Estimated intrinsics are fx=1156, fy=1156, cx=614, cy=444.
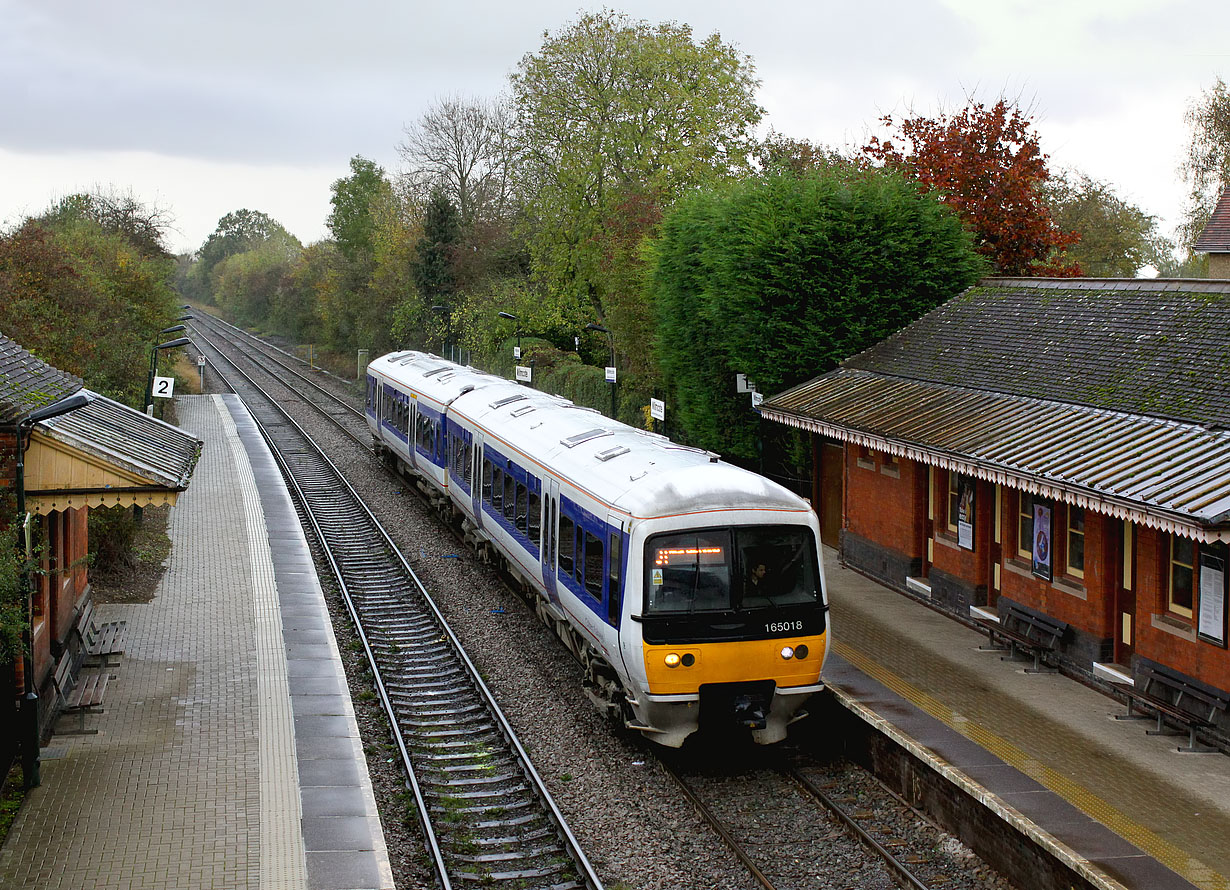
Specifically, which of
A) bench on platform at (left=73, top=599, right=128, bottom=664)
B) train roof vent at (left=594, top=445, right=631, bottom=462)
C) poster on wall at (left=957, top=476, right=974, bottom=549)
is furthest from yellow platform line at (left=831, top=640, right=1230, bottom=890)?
bench on platform at (left=73, top=599, right=128, bottom=664)

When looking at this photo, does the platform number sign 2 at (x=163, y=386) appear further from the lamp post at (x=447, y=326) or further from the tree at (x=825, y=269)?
the lamp post at (x=447, y=326)

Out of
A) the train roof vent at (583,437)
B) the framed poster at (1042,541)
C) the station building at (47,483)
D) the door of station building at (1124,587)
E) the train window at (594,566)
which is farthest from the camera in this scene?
the train roof vent at (583,437)

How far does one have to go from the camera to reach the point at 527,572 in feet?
50.3

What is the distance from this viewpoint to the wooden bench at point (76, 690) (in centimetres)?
1159

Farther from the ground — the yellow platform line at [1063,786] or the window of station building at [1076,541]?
the window of station building at [1076,541]

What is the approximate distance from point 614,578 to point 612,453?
6.70 ft

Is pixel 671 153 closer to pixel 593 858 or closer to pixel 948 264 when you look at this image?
pixel 948 264

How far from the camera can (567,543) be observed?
13070 millimetres

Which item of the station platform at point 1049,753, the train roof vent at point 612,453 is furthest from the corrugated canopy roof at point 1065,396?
the train roof vent at point 612,453

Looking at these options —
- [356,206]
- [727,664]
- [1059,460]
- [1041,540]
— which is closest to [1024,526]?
[1041,540]

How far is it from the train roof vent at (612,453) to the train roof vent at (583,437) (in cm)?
115

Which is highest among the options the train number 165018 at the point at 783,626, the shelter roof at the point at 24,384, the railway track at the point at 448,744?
the shelter roof at the point at 24,384

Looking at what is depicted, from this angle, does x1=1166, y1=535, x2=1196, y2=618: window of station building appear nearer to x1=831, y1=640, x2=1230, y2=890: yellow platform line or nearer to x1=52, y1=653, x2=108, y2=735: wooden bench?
x1=831, y1=640, x2=1230, y2=890: yellow platform line

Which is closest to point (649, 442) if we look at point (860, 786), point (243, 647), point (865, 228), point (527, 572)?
point (527, 572)
